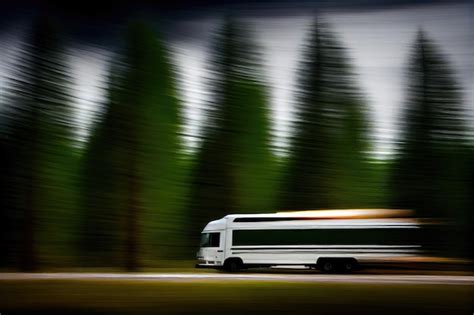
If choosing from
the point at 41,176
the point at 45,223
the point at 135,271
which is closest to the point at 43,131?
the point at 41,176

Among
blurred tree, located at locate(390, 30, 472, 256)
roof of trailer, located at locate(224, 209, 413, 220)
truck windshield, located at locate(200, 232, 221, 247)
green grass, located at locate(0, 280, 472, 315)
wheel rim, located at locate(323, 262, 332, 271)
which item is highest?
blurred tree, located at locate(390, 30, 472, 256)

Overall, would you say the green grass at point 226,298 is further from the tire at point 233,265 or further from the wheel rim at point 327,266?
the tire at point 233,265

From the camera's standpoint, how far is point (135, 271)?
10.2 m

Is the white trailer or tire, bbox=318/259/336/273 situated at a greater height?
the white trailer

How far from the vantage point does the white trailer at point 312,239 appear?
11.2 metres

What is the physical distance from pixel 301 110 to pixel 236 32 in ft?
8.08

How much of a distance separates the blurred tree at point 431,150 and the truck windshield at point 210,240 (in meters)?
4.33

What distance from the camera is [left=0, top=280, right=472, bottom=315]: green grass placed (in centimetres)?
514

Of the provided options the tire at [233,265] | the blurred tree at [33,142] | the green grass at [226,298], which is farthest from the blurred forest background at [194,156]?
the green grass at [226,298]

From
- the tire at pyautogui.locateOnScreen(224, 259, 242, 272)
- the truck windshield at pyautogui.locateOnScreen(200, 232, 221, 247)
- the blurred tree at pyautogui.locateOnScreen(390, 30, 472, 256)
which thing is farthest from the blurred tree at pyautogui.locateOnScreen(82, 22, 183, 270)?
the blurred tree at pyautogui.locateOnScreen(390, 30, 472, 256)

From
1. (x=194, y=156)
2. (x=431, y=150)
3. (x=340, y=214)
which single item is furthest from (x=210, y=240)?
(x=431, y=150)

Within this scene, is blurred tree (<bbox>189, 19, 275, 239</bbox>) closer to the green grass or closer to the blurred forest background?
the blurred forest background

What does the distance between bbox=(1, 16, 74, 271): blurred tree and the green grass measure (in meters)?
3.31

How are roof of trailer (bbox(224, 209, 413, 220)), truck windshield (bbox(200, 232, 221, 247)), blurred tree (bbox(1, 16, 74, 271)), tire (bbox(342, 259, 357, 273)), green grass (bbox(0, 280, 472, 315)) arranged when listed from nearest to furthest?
green grass (bbox(0, 280, 472, 315)) → blurred tree (bbox(1, 16, 74, 271)) → tire (bbox(342, 259, 357, 273)) → roof of trailer (bbox(224, 209, 413, 220)) → truck windshield (bbox(200, 232, 221, 247))
